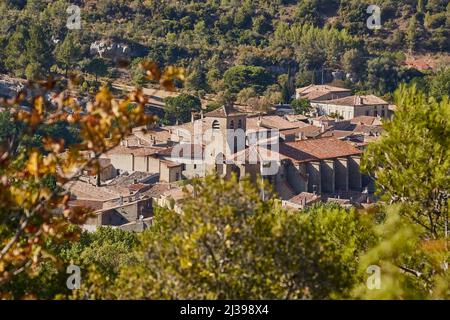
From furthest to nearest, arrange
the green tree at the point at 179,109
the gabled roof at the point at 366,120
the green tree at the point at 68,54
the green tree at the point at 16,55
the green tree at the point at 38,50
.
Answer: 1. the green tree at the point at 68,54
2. the green tree at the point at 38,50
3. the green tree at the point at 16,55
4. the green tree at the point at 179,109
5. the gabled roof at the point at 366,120

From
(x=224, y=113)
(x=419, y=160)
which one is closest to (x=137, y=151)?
(x=224, y=113)

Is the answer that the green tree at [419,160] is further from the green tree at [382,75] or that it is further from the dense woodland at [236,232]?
the green tree at [382,75]

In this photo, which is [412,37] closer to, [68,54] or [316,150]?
[68,54]

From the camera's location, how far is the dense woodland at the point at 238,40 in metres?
60.2

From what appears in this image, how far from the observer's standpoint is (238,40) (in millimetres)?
74438

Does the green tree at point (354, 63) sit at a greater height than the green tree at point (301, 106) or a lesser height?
greater

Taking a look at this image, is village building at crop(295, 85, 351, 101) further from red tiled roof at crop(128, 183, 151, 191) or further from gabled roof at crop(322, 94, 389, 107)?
red tiled roof at crop(128, 183, 151, 191)

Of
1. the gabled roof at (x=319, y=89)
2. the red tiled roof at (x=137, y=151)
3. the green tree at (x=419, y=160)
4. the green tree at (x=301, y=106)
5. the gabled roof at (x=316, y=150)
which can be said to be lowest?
the green tree at (x=301, y=106)

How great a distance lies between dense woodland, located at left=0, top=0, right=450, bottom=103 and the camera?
197 feet

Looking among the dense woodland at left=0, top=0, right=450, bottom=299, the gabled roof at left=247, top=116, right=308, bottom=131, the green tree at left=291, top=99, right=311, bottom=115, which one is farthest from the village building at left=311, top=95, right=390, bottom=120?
the dense woodland at left=0, top=0, right=450, bottom=299

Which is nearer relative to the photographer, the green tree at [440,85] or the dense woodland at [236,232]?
the dense woodland at [236,232]

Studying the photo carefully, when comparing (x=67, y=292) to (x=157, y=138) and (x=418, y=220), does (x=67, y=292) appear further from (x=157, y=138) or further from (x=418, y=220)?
(x=157, y=138)

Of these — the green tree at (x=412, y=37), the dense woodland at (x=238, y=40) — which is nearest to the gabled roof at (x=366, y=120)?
the dense woodland at (x=238, y=40)

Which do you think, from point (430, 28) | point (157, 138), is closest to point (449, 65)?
point (430, 28)
